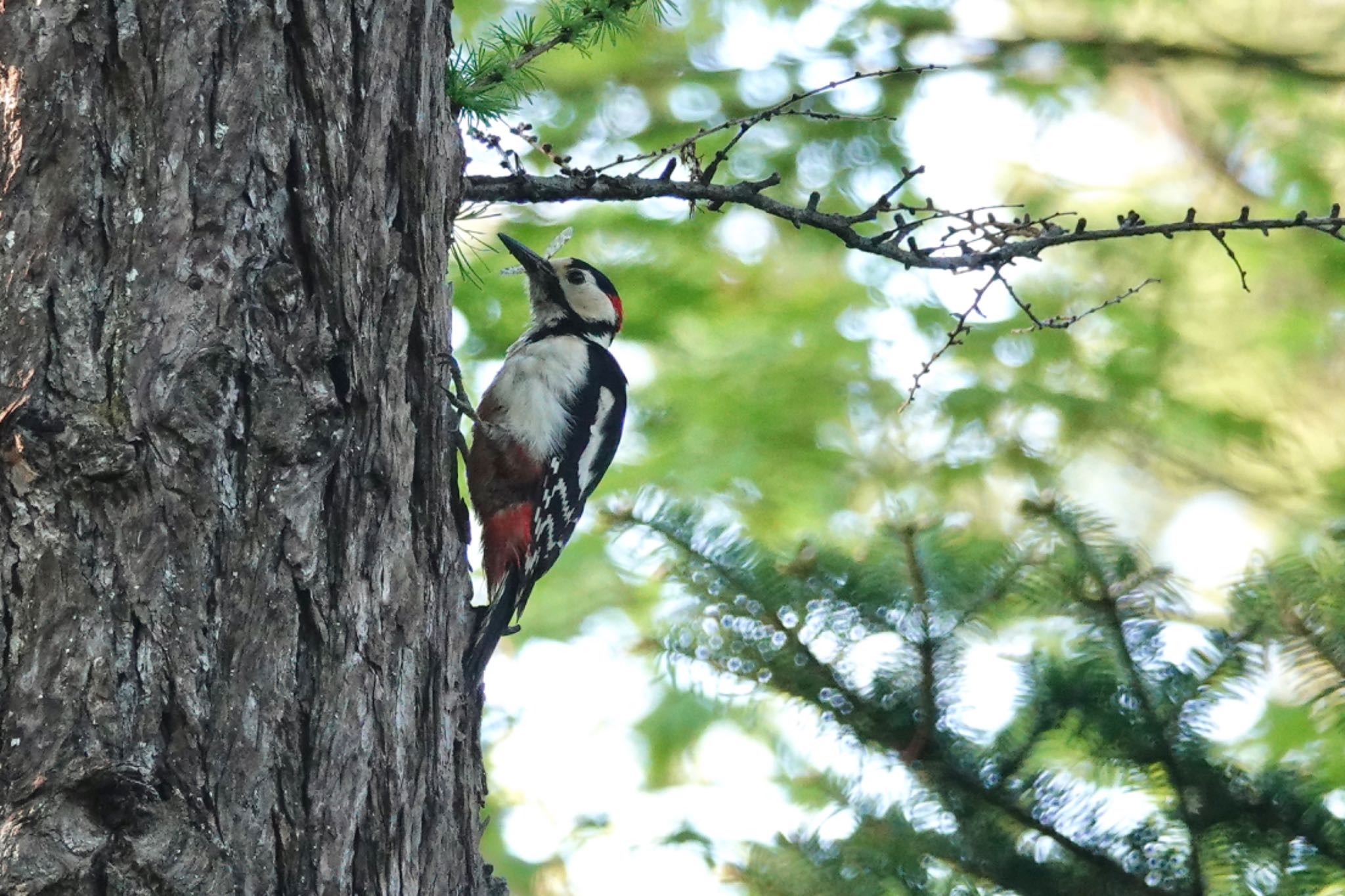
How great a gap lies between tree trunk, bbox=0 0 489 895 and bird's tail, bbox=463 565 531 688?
170 mm

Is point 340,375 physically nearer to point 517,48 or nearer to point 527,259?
point 517,48

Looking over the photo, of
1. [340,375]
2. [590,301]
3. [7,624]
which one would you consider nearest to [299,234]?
[340,375]

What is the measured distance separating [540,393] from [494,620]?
0.86 meters

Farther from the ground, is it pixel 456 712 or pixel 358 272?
pixel 358 272

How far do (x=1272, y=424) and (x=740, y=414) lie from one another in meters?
2.65

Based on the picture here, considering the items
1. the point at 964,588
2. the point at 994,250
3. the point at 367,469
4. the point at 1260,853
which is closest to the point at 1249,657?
the point at 1260,853

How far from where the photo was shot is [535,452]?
399 cm

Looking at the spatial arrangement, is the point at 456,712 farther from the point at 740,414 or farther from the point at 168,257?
the point at 740,414

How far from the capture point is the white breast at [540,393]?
3988 mm

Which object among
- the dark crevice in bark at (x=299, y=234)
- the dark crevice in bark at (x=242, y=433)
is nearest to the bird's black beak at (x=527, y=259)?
the dark crevice in bark at (x=299, y=234)

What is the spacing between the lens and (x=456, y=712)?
2184mm

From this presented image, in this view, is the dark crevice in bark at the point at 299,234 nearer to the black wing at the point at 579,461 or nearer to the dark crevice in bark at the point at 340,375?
the dark crevice in bark at the point at 340,375

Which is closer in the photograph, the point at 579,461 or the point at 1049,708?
the point at 1049,708

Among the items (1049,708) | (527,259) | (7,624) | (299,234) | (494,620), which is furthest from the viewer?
(527,259)
